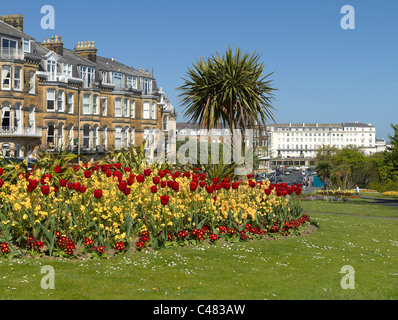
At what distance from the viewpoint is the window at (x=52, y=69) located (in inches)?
2062

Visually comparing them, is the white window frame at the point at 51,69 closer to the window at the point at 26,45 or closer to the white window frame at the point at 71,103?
the window at the point at 26,45

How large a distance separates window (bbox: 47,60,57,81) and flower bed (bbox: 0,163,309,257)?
132ft

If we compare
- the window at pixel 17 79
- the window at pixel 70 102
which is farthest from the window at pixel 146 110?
the window at pixel 17 79

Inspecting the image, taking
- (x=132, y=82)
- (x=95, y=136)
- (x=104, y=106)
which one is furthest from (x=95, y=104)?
(x=132, y=82)

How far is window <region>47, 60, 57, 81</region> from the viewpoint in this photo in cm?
5238

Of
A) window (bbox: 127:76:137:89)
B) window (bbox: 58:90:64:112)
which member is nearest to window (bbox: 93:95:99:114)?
window (bbox: 58:90:64:112)

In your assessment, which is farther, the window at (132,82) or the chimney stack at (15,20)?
the window at (132,82)

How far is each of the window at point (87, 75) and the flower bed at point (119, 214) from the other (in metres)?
44.8

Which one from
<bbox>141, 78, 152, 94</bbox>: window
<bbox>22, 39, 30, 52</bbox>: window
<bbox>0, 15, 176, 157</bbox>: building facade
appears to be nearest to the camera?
<bbox>0, 15, 176, 157</bbox>: building facade

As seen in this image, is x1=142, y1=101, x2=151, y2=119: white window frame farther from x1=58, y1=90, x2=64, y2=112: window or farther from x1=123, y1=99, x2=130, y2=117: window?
x1=58, y1=90, x2=64, y2=112: window

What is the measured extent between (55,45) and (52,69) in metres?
4.87

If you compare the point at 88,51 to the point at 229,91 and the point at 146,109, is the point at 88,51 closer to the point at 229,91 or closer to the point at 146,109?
the point at 146,109

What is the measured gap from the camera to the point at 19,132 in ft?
158

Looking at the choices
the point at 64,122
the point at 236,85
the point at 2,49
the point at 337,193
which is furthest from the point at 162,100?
the point at 236,85
